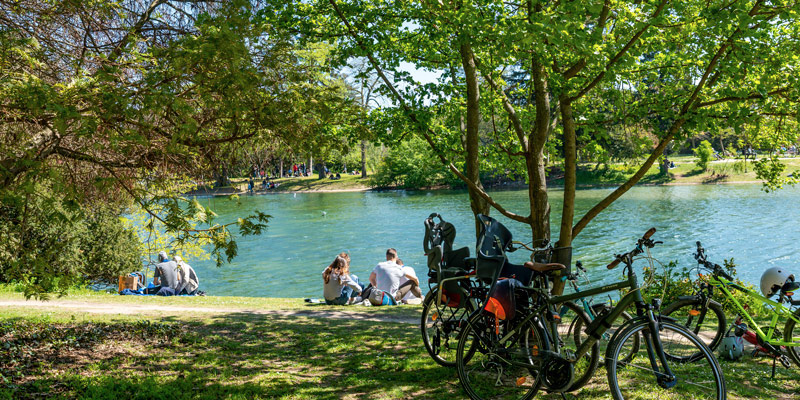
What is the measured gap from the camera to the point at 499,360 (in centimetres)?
487

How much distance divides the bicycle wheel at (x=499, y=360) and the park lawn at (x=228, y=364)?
0.20 meters

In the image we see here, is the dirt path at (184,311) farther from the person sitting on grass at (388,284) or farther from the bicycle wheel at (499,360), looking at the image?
the bicycle wheel at (499,360)

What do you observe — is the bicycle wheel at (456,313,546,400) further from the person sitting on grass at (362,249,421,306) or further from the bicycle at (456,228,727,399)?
the person sitting on grass at (362,249,421,306)

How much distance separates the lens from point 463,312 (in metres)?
5.79

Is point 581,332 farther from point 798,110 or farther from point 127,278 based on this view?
point 127,278

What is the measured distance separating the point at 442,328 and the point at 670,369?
2223mm

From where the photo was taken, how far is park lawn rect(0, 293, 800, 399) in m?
5.09

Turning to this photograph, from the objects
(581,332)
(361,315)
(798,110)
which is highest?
(798,110)

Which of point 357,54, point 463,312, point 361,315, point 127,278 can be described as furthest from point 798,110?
point 127,278

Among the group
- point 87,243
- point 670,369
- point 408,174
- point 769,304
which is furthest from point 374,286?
point 408,174

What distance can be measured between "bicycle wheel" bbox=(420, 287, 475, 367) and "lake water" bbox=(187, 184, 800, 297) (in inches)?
460

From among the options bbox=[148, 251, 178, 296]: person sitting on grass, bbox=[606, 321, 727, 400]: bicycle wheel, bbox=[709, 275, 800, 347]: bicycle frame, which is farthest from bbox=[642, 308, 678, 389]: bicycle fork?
bbox=[148, 251, 178, 296]: person sitting on grass

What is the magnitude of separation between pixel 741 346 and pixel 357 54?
5611 millimetres

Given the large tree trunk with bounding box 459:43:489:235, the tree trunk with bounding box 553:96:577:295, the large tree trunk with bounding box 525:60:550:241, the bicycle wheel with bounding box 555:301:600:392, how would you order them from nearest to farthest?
the bicycle wheel with bounding box 555:301:600:392
the tree trunk with bounding box 553:96:577:295
the large tree trunk with bounding box 525:60:550:241
the large tree trunk with bounding box 459:43:489:235
